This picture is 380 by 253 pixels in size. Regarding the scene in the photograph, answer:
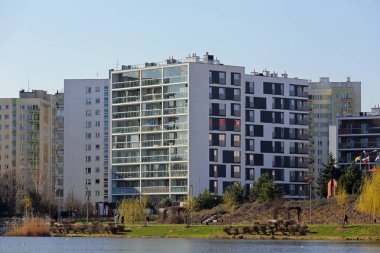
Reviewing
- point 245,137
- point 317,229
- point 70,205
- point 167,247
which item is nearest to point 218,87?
point 245,137

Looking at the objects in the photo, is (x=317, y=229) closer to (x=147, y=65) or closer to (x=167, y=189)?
(x=167, y=189)

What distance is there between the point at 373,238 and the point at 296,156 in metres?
83.9

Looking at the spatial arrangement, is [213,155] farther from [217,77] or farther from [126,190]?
[126,190]

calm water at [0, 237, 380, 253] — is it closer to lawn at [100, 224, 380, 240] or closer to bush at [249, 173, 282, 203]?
lawn at [100, 224, 380, 240]

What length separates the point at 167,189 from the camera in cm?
17262

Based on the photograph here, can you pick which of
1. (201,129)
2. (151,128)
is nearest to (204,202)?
(201,129)

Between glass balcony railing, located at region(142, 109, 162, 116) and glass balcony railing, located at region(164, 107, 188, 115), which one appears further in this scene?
glass balcony railing, located at region(142, 109, 162, 116)

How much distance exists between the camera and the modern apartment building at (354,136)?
18725 cm

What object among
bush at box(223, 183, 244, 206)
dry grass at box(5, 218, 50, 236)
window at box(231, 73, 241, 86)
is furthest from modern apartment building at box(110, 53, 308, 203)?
dry grass at box(5, 218, 50, 236)

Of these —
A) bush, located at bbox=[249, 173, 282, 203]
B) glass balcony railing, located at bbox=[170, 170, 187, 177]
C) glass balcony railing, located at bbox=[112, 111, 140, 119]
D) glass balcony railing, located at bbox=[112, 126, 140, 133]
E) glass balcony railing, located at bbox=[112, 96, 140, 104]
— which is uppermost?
glass balcony railing, located at bbox=[112, 96, 140, 104]

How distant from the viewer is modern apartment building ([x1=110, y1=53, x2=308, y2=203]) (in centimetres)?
17250

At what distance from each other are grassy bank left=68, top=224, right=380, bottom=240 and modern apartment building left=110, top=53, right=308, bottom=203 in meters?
41.7

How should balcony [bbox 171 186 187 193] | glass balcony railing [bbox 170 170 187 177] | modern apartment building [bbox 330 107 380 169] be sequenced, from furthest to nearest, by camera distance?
modern apartment building [bbox 330 107 380 169], glass balcony railing [bbox 170 170 187 177], balcony [bbox 171 186 187 193]

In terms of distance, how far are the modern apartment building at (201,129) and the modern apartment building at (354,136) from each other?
742 cm
